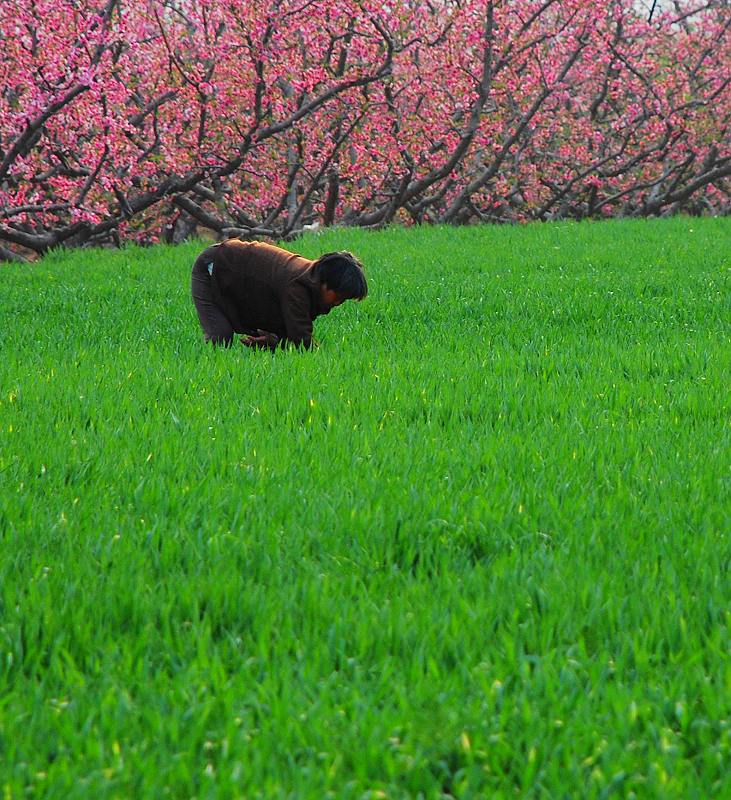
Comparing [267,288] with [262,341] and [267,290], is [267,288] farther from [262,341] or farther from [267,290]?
[262,341]

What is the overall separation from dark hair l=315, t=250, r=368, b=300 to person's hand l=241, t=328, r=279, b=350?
4.11 feet

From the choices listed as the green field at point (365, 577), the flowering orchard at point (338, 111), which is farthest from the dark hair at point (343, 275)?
the flowering orchard at point (338, 111)

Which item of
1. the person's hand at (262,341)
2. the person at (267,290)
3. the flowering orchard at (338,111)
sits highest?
the flowering orchard at (338,111)

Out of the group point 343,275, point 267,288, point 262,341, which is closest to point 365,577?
point 343,275

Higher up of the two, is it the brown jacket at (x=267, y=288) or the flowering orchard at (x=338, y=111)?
the flowering orchard at (x=338, y=111)

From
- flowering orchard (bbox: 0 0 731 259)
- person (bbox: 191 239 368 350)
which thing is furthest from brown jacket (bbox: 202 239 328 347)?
flowering orchard (bbox: 0 0 731 259)

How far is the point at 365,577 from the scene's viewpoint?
3.02 m

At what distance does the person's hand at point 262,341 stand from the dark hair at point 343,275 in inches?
49.3

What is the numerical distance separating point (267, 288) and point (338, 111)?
12.1 metres

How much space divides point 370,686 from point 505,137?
68.7 ft

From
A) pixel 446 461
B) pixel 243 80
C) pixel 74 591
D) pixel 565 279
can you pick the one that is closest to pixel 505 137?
pixel 243 80

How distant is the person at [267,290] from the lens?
588 centimetres

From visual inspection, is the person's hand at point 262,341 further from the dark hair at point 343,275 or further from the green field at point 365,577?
the dark hair at point 343,275

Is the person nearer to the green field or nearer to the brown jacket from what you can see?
the brown jacket
